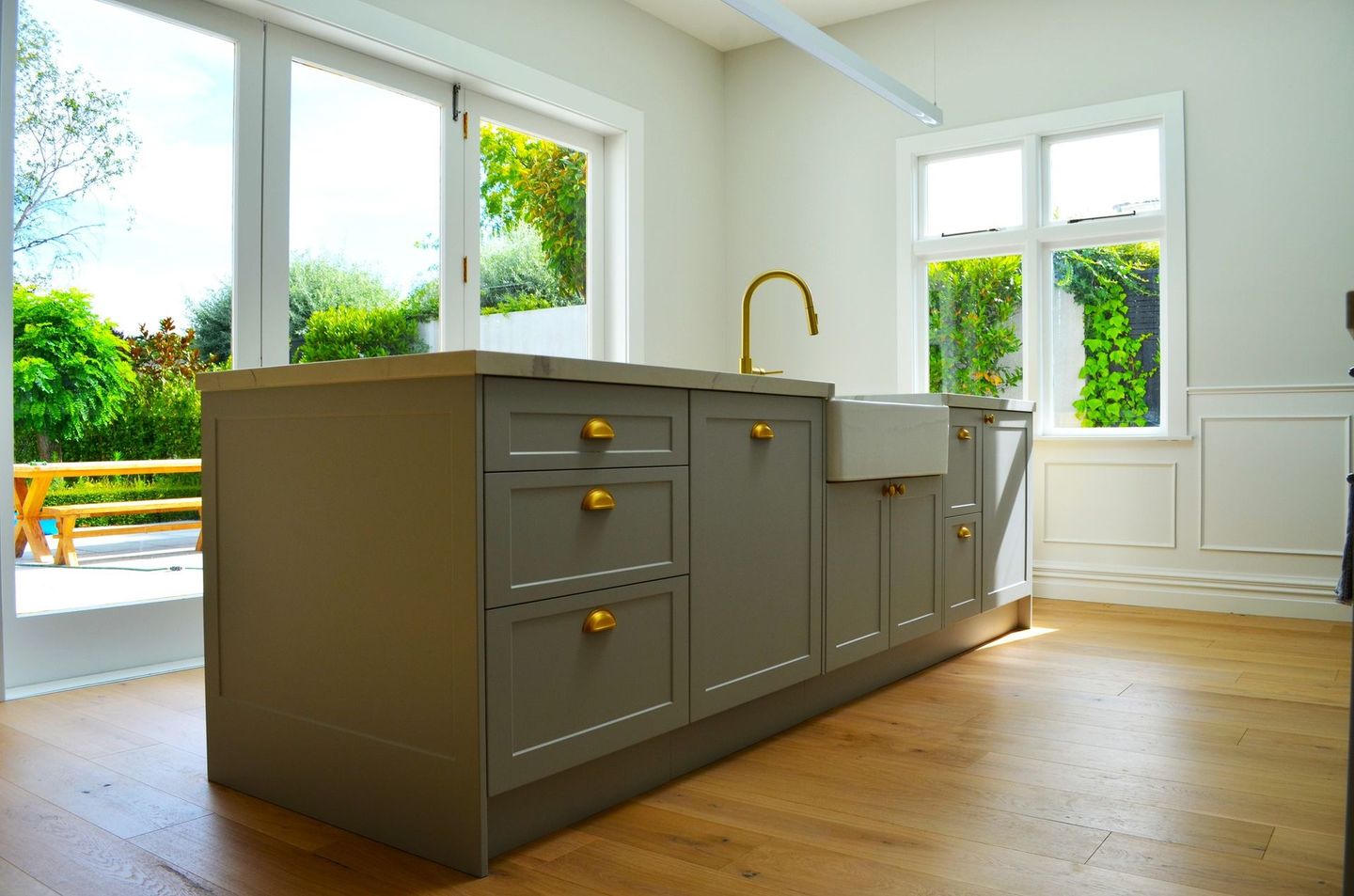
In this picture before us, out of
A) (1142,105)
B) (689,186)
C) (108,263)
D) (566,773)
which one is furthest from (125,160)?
(1142,105)

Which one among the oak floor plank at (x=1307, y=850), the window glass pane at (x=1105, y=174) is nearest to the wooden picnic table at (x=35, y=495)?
the oak floor plank at (x=1307, y=850)

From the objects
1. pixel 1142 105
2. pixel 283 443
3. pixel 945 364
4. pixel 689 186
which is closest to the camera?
pixel 283 443

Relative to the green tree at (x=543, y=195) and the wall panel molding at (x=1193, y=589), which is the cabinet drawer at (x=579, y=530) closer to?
the green tree at (x=543, y=195)

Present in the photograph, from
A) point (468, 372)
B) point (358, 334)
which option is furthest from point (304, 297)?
point (468, 372)

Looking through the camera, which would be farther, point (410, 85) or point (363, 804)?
point (410, 85)

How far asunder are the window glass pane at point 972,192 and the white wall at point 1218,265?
189 mm

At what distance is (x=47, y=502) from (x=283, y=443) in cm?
144

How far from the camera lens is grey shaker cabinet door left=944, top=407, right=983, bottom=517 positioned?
3.22 meters

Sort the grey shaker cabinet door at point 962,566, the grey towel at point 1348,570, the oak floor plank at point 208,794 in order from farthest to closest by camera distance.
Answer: the grey shaker cabinet door at point 962,566, the oak floor plank at point 208,794, the grey towel at point 1348,570

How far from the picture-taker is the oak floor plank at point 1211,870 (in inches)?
62.2

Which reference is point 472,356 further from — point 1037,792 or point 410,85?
point 410,85

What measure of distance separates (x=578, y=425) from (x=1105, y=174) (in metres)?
3.59

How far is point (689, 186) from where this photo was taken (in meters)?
5.32

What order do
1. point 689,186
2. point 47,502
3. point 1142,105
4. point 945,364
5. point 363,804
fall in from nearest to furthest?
point 363,804, point 47,502, point 1142,105, point 945,364, point 689,186
